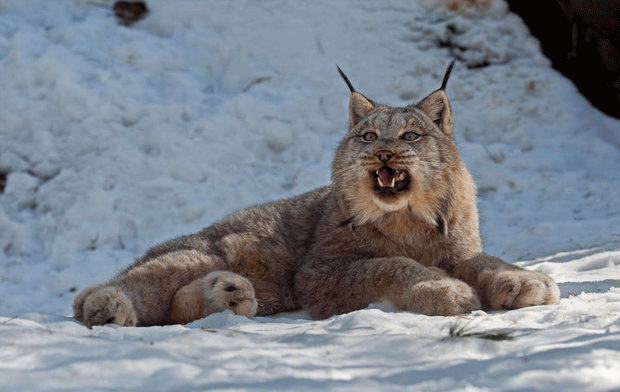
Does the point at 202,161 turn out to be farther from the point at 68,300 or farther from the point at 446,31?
the point at 446,31

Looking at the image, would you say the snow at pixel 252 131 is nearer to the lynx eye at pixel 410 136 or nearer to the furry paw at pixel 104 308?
the furry paw at pixel 104 308

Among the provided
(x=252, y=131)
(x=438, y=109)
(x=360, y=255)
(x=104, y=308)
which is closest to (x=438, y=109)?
(x=438, y=109)

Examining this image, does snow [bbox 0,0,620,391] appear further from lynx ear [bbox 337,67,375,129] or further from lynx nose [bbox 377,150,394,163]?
lynx ear [bbox 337,67,375,129]

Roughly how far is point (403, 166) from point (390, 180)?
12 cm

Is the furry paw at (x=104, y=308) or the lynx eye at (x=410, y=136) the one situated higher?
the lynx eye at (x=410, y=136)

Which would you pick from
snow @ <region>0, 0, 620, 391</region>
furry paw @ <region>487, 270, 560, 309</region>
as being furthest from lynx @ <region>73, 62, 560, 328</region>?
snow @ <region>0, 0, 620, 391</region>

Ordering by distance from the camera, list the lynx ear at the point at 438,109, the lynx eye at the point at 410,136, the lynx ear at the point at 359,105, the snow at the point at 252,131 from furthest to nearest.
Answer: the snow at the point at 252,131 → the lynx ear at the point at 359,105 → the lynx ear at the point at 438,109 → the lynx eye at the point at 410,136

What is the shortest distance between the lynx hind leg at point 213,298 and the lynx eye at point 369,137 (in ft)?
4.07

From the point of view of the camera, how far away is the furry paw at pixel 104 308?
12.7ft

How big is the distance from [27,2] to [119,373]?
8.42 m

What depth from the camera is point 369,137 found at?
490 centimetres

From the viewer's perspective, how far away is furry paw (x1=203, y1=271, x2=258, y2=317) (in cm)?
420

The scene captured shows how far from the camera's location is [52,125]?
27.2ft

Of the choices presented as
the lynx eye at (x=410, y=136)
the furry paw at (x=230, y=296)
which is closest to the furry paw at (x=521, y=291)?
the lynx eye at (x=410, y=136)
